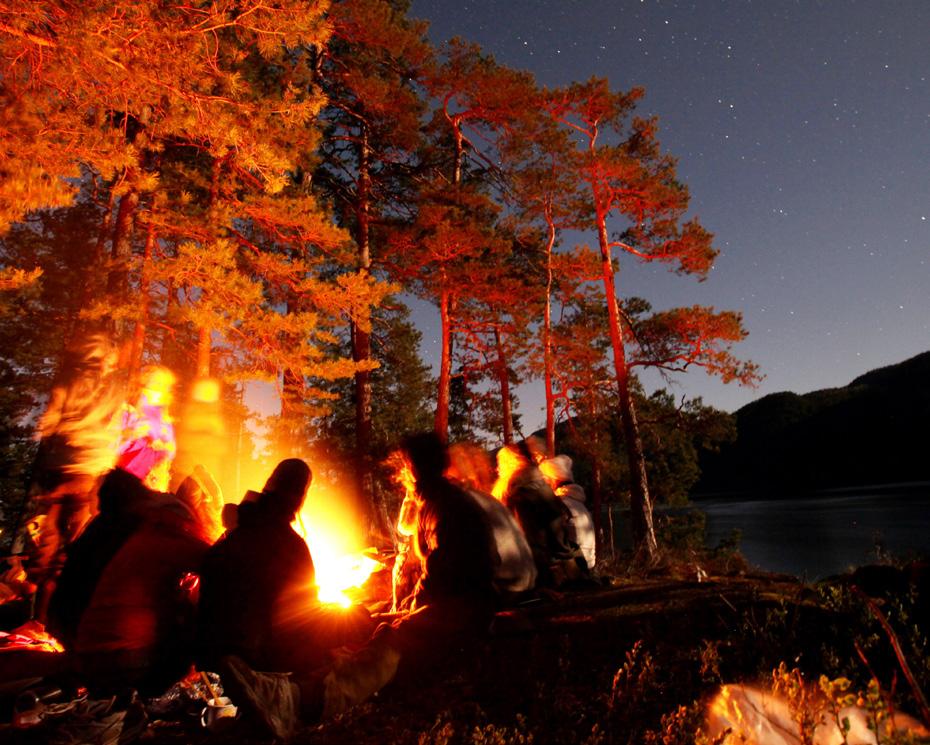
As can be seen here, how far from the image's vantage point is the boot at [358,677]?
3236 mm

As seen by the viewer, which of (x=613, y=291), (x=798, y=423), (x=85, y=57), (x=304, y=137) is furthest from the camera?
(x=798, y=423)

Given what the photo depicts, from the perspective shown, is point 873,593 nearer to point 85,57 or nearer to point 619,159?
point 85,57

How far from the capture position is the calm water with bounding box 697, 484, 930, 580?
3791 cm

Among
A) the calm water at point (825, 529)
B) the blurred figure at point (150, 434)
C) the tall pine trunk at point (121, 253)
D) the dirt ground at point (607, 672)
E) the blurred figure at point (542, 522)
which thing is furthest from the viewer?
the calm water at point (825, 529)

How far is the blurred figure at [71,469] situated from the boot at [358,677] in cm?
323

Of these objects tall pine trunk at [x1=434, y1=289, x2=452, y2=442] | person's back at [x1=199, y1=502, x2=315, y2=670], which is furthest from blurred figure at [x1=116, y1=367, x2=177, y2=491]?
tall pine trunk at [x1=434, y1=289, x2=452, y2=442]

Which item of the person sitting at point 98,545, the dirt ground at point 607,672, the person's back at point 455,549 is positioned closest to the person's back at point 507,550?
the person's back at point 455,549

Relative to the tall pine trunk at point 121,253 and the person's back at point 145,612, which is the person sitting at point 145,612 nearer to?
the person's back at point 145,612

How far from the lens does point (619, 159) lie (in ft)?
46.5

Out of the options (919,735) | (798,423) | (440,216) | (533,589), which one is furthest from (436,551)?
(798,423)

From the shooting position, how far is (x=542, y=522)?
6375 mm

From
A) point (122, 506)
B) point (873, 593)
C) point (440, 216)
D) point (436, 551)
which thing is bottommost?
point (873, 593)

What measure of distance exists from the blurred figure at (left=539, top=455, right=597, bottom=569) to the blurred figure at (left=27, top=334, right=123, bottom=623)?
559cm

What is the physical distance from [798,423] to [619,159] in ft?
494
